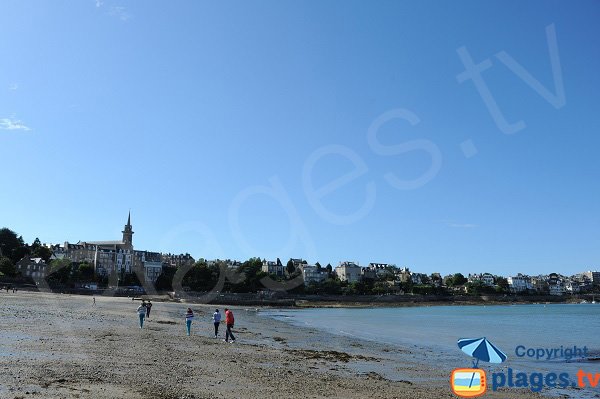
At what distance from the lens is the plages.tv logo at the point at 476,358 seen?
12.3 m

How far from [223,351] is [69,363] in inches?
280

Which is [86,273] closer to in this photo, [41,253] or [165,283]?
[41,253]

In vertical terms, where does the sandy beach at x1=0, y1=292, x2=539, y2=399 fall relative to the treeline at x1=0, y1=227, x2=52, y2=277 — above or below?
below

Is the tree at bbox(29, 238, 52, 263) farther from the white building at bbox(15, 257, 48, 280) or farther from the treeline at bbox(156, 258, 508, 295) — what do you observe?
the treeline at bbox(156, 258, 508, 295)

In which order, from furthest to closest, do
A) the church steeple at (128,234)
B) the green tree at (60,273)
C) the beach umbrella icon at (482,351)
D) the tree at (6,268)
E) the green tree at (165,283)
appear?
the church steeple at (128,234)
the green tree at (165,283)
the green tree at (60,273)
the tree at (6,268)
the beach umbrella icon at (482,351)

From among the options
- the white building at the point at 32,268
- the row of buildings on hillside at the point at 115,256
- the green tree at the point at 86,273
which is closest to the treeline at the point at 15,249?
the white building at the point at 32,268

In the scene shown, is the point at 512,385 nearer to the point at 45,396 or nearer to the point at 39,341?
the point at 45,396

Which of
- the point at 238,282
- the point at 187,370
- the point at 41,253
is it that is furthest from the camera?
the point at 238,282

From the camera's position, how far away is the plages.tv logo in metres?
12.3

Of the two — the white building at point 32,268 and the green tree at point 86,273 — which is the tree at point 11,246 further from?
the green tree at point 86,273

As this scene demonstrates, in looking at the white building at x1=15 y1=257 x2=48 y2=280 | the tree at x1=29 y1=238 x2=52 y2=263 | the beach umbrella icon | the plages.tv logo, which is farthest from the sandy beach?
the tree at x1=29 y1=238 x2=52 y2=263

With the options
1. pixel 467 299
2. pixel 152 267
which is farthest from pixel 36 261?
pixel 467 299

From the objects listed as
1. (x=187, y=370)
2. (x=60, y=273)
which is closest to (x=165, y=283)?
(x=60, y=273)

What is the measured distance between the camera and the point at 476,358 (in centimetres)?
1388
